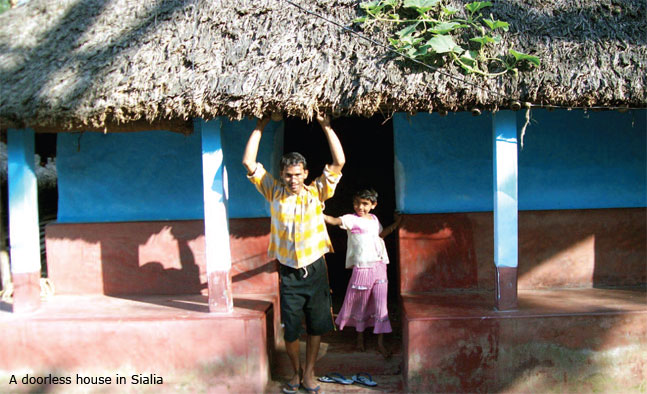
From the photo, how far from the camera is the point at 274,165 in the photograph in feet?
15.4

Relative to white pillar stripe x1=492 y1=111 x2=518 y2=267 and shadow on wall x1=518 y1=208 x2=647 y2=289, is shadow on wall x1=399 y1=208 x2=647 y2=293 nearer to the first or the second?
shadow on wall x1=518 y1=208 x2=647 y2=289

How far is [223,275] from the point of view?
3930 mm

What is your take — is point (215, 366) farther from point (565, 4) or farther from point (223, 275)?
Answer: point (565, 4)

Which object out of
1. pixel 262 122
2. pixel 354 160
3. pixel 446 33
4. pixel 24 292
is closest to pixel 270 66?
pixel 262 122

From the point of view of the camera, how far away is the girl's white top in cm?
415

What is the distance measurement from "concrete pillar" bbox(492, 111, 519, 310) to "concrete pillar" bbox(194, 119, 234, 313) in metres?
1.98

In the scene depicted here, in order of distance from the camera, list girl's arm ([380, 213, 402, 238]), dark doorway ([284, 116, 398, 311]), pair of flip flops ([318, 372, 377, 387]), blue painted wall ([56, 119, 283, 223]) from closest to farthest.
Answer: pair of flip flops ([318, 372, 377, 387])
girl's arm ([380, 213, 402, 238])
blue painted wall ([56, 119, 283, 223])
dark doorway ([284, 116, 398, 311])

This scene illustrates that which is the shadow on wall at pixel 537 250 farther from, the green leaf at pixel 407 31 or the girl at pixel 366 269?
the green leaf at pixel 407 31

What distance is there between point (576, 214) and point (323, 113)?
8.15ft

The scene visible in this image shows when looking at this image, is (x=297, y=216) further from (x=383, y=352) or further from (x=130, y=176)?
(x=130, y=176)

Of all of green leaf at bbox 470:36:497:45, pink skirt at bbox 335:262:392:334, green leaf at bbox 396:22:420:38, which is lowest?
pink skirt at bbox 335:262:392:334

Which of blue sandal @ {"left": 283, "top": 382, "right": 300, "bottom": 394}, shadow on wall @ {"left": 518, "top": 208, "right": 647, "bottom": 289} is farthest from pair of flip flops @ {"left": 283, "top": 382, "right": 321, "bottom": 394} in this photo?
shadow on wall @ {"left": 518, "top": 208, "right": 647, "bottom": 289}

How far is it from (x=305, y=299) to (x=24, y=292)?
2.22 m

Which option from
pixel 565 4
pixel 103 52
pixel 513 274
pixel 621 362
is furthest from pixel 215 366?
pixel 565 4
